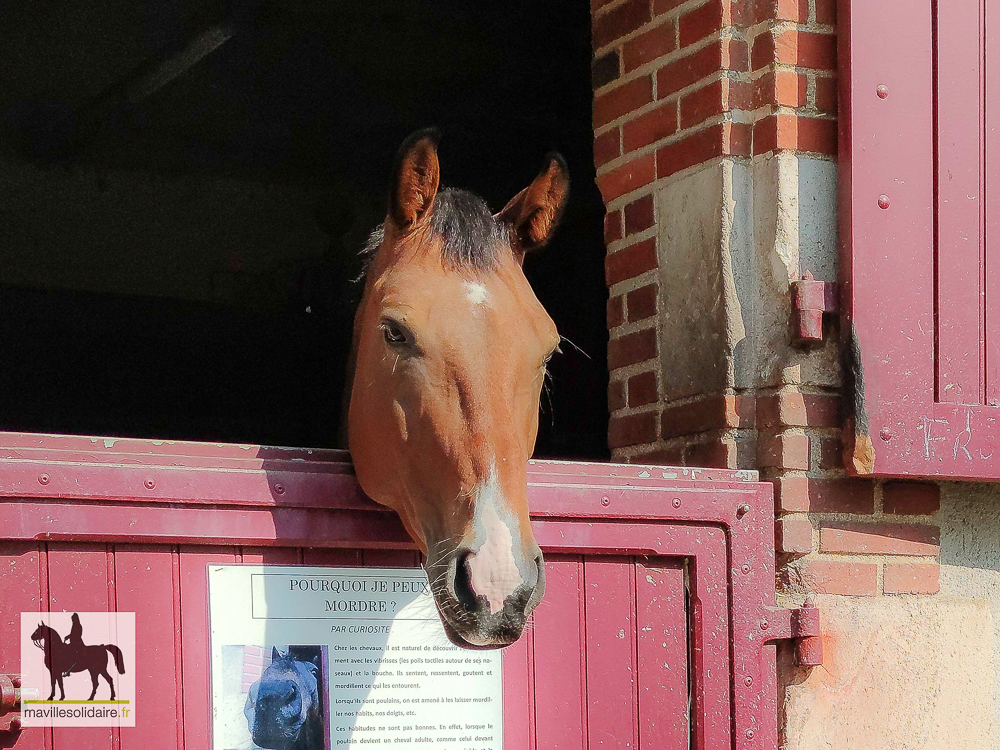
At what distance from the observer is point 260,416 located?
259 inches

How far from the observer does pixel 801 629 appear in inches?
123

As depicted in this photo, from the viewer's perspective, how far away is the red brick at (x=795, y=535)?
3174 millimetres

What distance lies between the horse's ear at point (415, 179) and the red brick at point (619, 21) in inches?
46.0

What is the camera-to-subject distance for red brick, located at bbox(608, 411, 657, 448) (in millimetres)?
3537

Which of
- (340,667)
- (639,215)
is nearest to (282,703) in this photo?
(340,667)

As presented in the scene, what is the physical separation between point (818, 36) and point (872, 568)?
135 centimetres

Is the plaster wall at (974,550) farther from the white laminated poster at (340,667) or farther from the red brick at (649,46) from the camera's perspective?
the red brick at (649,46)

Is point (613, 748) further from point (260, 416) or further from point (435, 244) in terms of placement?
point (260, 416)

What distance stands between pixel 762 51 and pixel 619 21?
1.77 ft

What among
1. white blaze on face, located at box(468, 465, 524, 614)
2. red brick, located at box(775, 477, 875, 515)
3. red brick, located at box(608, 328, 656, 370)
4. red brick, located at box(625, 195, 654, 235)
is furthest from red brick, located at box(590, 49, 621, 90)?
white blaze on face, located at box(468, 465, 524, 614)

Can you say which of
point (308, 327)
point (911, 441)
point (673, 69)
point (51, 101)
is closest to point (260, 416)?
point (308, 327)

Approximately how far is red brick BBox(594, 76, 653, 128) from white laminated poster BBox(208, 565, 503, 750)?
1.54m

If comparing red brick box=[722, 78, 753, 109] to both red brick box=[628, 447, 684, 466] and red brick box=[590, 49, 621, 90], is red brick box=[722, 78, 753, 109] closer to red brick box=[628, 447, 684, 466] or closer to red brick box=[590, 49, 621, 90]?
red brick box=[590, 49, 621, 90]

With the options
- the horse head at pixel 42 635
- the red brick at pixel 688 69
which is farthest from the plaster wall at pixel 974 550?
the horse head at pixel 42 635
